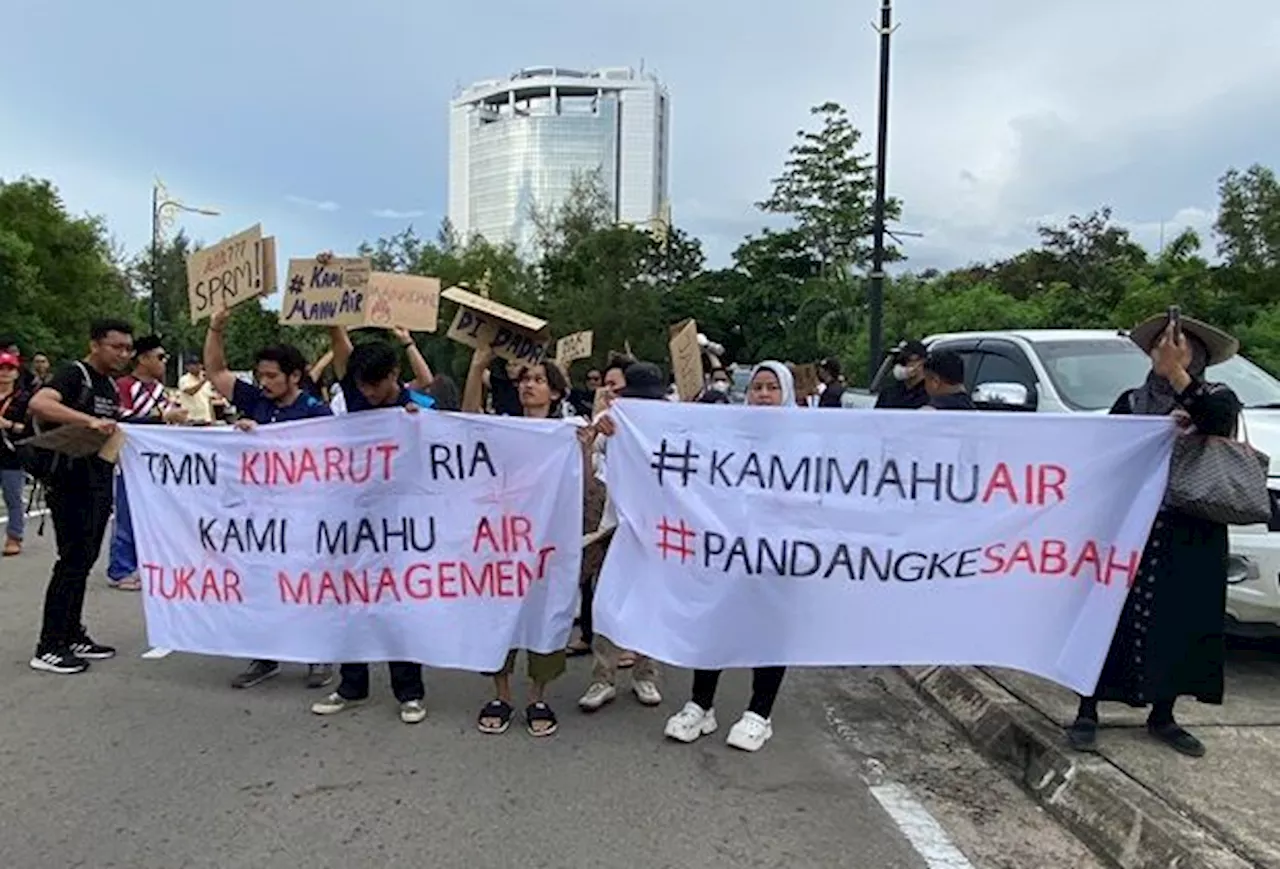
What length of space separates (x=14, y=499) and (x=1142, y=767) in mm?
9983

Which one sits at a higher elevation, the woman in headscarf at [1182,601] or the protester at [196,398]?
the protester at [196,398]

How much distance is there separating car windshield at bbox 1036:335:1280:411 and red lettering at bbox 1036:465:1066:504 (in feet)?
6.95

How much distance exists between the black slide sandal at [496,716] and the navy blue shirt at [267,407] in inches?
76.3

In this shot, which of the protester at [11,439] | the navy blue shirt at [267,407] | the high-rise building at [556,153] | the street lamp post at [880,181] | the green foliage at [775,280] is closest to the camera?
the navy blue shirt at [267,407]

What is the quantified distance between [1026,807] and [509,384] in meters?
4.64

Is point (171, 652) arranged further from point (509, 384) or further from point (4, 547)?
point (4, 547)

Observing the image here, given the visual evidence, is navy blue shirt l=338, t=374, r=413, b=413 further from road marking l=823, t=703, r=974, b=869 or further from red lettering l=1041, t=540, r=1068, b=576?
red lettering l=1041, t=540, r=1068, b=576

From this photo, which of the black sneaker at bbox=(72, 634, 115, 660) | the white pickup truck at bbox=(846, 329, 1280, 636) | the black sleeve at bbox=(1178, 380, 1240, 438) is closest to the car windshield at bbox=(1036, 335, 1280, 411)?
the white pickup truck at bbox=(846, 329, 1280, 636)

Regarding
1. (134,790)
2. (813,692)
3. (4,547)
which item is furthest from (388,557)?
(4,547)

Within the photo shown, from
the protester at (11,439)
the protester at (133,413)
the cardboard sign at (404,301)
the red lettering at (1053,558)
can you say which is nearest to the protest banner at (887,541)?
the red lettering at (1053,558)

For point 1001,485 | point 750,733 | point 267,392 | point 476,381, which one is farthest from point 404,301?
point 1001,485

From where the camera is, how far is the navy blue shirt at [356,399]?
5.69m

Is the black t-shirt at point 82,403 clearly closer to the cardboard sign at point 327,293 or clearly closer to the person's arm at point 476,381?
the cardboard sign at point 327,293

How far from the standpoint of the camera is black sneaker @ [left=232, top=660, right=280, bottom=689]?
235 inches
